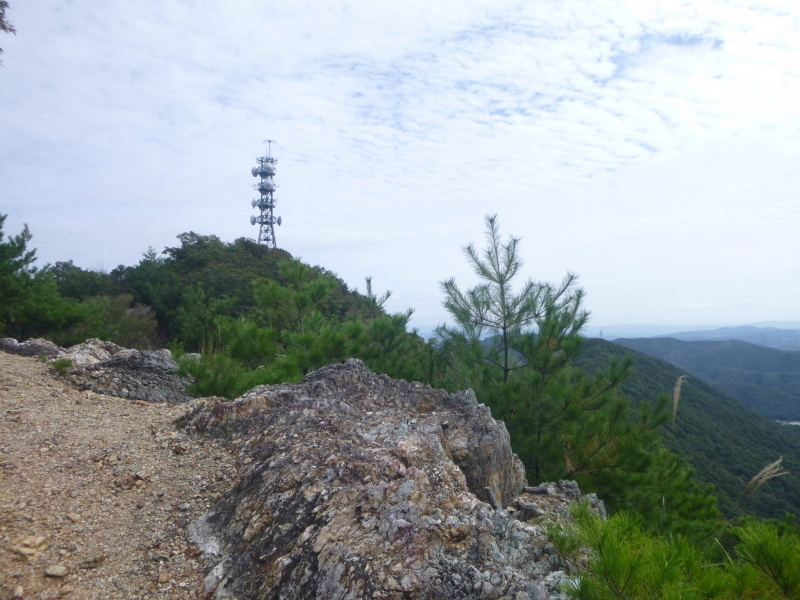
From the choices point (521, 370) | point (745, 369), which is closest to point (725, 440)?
point (521, 370)

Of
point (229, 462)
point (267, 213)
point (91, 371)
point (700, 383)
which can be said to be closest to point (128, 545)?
point (229, 462)

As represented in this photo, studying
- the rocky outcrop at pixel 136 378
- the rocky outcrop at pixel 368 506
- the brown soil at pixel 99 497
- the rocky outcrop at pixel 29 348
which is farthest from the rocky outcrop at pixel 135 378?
the rocky outcrop at pixel 368 506

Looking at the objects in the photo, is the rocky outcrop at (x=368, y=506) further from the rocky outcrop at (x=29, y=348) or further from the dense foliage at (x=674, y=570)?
the rocky outcrop at (x=29, y=348)

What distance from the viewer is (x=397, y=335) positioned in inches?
330

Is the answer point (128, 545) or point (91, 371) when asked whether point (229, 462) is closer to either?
point (128, 545)

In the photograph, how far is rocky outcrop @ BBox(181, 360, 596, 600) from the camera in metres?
2.24

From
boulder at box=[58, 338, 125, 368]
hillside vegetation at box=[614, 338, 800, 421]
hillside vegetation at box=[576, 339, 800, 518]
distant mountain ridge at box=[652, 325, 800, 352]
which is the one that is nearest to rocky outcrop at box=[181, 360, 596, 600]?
boulder at box=[58, 338, 125, 368]

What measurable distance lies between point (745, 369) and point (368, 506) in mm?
53331

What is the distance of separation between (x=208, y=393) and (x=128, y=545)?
3312 mm

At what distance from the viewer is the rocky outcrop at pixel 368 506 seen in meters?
2.24

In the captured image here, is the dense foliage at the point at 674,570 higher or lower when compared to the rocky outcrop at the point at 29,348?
lower

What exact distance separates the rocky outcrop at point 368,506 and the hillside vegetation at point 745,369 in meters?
36.0

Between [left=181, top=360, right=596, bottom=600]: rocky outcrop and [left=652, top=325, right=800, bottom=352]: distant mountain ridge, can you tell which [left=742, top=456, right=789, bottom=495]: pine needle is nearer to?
[left=181, top=360, right=596, bottom=600]: rocky outcrop

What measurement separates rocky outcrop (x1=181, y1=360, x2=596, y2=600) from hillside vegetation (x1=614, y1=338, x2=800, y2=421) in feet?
→ 118
